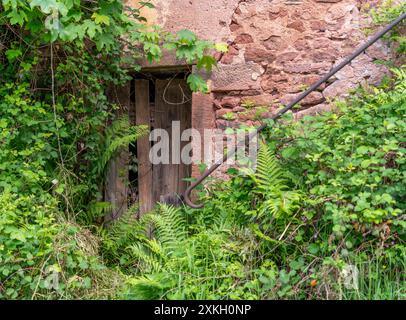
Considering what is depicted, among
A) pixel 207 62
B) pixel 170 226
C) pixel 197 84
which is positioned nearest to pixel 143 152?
pixel 197 84

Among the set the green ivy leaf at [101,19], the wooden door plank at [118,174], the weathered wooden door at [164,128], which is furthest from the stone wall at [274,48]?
the green ivy leaf at [101,19]

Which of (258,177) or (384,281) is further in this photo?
(258,177)

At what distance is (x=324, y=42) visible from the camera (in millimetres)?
4688

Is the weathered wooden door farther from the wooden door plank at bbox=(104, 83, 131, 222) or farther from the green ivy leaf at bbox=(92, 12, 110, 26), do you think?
the green ivy leaf at bbox=(92, 12, 110, 26)

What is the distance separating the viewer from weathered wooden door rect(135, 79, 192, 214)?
5.48 metres

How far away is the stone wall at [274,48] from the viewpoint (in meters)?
4.62

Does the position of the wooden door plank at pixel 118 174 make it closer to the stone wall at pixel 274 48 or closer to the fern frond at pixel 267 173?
the stone wall at pixel 274 48

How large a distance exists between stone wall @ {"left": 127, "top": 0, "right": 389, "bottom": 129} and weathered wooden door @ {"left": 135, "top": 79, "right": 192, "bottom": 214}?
1.84 ft

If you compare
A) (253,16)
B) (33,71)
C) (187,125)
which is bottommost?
(187,125)

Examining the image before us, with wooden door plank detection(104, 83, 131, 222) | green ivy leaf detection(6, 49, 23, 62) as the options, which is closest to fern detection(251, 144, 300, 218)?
wooden door plank detection(104, 83, 131, 222)
